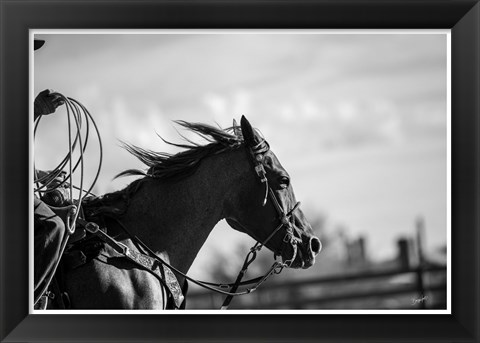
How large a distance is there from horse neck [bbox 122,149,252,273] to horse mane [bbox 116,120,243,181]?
0.19 feet

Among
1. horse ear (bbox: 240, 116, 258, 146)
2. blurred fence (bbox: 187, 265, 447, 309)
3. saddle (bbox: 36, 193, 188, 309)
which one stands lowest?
blurred fence (bbox: 187, 265, 447, 309)

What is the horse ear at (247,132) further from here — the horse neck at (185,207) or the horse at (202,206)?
the horse neck at (185,207)

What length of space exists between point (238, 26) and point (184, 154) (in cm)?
107

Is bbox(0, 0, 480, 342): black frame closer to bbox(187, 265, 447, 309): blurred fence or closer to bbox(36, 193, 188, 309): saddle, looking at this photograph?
bbox(36, 193, 188, 309): saddle

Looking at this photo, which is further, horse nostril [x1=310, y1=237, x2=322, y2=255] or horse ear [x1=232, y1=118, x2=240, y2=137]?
horse ear [x1=232, y1=118, x2=240, y2=137]

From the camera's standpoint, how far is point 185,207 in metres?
6.89

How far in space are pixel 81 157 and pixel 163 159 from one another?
0.62 m

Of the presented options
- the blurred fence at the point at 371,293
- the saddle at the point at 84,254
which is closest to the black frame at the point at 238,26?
the saddle at the point at 84,254

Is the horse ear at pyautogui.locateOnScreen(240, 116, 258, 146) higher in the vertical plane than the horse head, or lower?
higher

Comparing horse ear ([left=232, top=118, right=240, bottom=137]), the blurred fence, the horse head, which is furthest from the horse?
the blurred fence

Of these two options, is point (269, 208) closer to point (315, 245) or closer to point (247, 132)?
point (315, 245)

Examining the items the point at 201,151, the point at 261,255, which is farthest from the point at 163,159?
the point at 261,255

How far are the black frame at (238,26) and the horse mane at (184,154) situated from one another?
0.86 meters

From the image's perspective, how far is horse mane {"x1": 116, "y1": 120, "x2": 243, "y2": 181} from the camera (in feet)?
22.8
